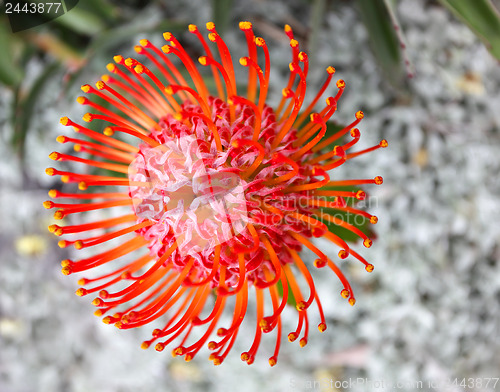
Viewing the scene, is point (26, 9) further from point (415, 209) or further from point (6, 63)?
point (415, 209)

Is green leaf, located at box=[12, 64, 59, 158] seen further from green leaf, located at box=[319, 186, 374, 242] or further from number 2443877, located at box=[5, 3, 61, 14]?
green leaf, located at box=[319, 186, 374, 242]

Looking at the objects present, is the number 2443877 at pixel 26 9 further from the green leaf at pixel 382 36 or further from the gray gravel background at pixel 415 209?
the green leaf at pixel 382 36

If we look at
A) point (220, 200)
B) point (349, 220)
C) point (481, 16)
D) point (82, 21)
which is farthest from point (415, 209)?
point (82, 21)
